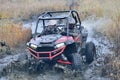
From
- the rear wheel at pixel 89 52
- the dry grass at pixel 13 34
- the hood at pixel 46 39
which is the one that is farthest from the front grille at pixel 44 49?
the dry grass at pixel 13 34

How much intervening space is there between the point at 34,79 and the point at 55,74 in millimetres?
680

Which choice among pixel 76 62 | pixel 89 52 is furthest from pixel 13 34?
pixel 76 62

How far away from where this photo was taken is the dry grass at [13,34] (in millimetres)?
14039

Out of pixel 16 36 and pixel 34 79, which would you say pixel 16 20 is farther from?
pixel 34 79

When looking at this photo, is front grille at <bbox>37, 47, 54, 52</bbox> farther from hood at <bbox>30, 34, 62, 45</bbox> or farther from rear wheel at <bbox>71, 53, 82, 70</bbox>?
rear wheel at <bbox>71, 53, 82, 70</bbox>

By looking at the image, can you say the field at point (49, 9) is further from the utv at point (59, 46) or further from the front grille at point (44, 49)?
the front grille at point (44, 49)

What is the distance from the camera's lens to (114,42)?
12.4m

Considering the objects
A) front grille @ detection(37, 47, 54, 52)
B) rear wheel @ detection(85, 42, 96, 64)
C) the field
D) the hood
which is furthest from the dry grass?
front grille @ detection(37, 47, 54, 52)

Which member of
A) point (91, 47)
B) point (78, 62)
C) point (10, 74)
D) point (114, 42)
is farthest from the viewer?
point (114, 42)

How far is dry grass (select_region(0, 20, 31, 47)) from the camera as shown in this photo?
46.1 feet

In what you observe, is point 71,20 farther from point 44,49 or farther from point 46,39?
point 44,49

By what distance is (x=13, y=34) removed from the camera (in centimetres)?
1423

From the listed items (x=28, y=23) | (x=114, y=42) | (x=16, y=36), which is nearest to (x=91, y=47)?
(x=114, y=42)

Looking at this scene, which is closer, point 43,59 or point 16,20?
point 43,59
